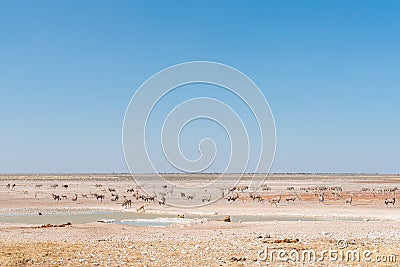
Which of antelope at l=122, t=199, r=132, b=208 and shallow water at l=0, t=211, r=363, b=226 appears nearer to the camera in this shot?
shallow water at l=0, t=211, r=363, b=226

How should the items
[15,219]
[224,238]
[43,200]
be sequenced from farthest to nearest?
[43,200] < [15,219] < [224,238]

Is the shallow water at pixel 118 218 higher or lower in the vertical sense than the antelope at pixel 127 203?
lower

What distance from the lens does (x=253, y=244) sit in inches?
667

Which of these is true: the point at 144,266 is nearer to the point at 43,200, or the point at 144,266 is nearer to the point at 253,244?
the point at 253,244

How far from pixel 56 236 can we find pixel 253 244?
348 inches

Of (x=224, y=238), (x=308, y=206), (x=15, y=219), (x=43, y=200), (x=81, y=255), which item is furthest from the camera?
(x=43, y=200)

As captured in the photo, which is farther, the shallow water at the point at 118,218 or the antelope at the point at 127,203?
the antelope at the point at 127,203

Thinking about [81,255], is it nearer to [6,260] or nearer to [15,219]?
[6,260]

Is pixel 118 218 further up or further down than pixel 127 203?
further down

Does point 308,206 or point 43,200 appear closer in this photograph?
point 308,206

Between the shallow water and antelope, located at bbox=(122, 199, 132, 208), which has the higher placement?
antelope, located at bbox=(122, 199, 132, 208)

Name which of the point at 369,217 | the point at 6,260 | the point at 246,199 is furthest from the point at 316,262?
the point at 246,199

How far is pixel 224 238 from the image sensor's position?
19.2 m

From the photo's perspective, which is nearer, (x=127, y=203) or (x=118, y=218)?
(x=118, y=218)
